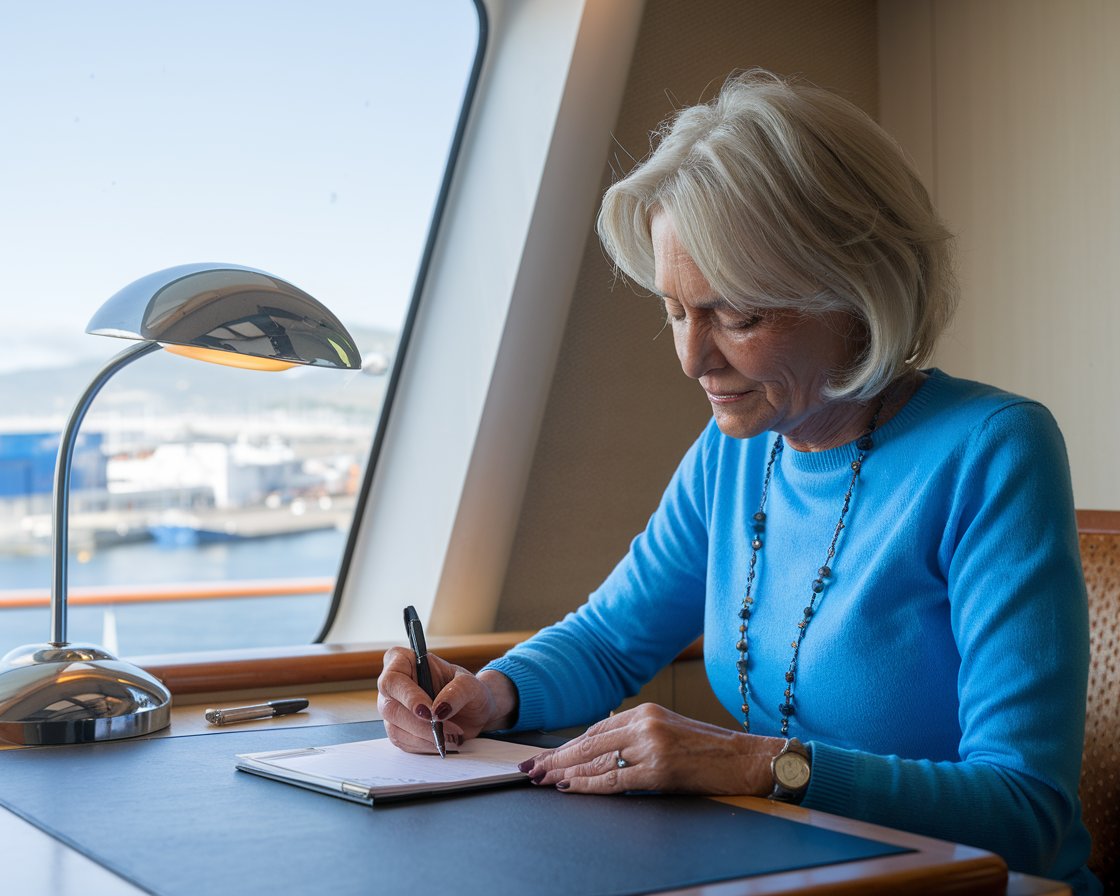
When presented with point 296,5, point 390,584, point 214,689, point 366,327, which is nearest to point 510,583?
point 390,584

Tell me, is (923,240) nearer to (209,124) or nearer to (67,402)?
(209,124)

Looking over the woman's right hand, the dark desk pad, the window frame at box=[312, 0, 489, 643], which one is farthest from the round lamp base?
the window frame at box=[312, 0, 489, 643]

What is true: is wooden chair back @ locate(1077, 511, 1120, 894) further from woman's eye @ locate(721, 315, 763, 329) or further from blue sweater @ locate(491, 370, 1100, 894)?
woman's eye @ locate(721, 315, 763, 329)

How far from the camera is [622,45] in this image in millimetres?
2320

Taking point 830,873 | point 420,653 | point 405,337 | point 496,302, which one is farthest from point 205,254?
point 830,873

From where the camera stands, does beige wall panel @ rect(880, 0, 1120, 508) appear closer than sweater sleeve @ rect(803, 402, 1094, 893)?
No

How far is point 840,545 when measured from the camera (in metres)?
1.48

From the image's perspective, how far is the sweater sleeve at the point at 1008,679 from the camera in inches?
45.2

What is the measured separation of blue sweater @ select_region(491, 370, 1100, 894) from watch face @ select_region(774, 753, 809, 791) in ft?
0.04

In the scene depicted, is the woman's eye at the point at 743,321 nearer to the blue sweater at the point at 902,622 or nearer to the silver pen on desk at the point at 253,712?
the blue sweater at the point at 902,622

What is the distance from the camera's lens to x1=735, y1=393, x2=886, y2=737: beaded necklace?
148 centimetres

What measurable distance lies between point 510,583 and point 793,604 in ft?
3.36

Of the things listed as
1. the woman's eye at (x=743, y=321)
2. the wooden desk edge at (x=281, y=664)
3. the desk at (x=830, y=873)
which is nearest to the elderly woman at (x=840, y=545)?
the woman's eye at (x=743, y=321)

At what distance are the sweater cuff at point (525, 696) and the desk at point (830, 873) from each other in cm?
51
